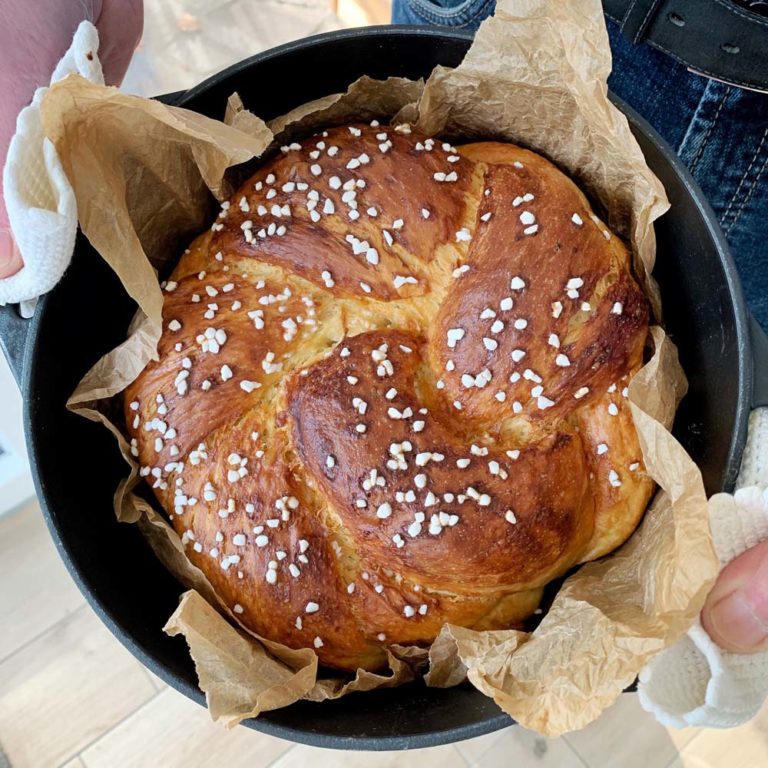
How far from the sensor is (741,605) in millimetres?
866

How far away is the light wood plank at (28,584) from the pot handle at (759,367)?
159 cm

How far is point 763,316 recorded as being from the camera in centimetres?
146

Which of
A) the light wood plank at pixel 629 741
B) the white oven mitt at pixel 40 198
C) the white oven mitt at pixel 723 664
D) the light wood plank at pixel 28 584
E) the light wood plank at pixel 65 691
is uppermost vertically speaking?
the white oven mitt at pixel 40 198

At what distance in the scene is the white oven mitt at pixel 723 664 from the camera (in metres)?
0.90

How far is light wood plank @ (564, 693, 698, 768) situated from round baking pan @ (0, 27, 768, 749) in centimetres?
84

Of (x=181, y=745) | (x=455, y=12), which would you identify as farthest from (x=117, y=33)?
(x=181, y=745)

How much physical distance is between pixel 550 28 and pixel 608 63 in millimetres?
98

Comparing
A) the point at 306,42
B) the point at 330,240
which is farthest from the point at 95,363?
the point at 306,42

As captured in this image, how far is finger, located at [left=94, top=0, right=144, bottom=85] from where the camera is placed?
114 centimetres

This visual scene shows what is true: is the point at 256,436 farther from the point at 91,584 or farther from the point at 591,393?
the point at 591,393

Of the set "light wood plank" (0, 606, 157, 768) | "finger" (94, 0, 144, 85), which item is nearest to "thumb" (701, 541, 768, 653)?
"finger" (94, 0, 144, 85)

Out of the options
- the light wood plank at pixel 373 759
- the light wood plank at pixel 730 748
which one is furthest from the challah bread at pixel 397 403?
the light wood plank at pixel 730 748

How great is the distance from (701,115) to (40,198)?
90 centimetres

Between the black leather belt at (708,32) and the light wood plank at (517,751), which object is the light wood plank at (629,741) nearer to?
the light wood plank at (517,751)
